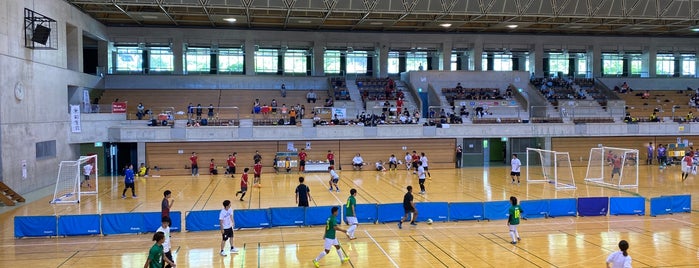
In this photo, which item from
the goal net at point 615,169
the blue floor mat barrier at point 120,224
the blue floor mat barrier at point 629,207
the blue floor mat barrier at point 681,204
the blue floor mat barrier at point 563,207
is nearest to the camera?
the blue floor mat barrier at point 120,224

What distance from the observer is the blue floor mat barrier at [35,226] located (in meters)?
17.2

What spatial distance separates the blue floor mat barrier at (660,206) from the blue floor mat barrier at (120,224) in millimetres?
18792

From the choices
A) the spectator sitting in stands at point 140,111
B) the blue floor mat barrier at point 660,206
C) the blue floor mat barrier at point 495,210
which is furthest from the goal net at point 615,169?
the spectator sitting in stands at point 140,111

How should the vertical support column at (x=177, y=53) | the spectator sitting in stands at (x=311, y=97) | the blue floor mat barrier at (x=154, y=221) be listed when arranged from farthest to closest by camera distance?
the vertical support column at (x=177, y=53)
the spectator sitting in stands at (x=311, y=97)
the blue floor mat barrier at (x=154, y=221)

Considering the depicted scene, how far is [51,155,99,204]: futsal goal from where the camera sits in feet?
81.4

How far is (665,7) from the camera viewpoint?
41688mm

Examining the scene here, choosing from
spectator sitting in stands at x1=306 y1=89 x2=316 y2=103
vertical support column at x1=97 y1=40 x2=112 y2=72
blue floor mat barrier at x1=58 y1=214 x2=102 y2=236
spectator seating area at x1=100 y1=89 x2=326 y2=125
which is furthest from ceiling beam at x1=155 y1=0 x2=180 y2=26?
blue floor mat barrier at x1=58 y1=214 x2=102 y2=236

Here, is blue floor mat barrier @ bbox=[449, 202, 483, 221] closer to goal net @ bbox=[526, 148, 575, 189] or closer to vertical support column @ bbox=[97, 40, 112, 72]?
goal net @ bbox=[526, 148, 575, 189]

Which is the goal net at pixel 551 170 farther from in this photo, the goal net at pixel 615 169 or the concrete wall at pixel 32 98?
the concrete wall at pixel 32 98

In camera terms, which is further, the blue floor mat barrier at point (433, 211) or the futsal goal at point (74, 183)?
the futsal goal at point (74, 183)


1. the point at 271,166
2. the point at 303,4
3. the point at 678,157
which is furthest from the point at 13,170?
the point at 678,157

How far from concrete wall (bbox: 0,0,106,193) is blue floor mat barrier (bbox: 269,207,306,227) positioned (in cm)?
1529

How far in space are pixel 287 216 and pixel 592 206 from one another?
11.6 metres

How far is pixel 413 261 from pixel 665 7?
3831cm
